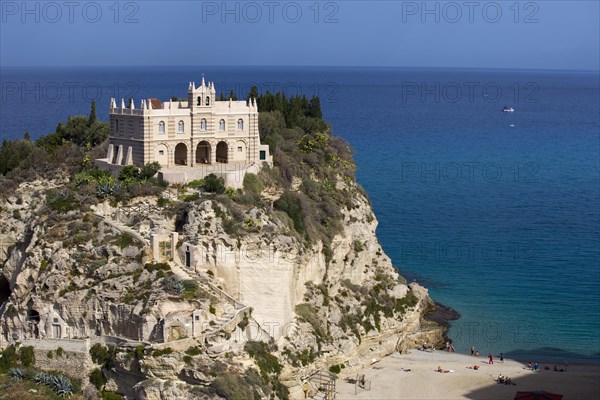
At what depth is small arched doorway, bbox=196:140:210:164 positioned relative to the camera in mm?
63875

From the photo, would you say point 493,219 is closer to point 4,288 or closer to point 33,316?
point 4,288

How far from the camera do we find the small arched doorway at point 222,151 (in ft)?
212

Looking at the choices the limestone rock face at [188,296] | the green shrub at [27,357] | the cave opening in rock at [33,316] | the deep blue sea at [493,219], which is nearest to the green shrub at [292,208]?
the limestone rock face at [188,296]

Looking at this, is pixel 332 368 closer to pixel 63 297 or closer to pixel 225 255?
pixel 225 255

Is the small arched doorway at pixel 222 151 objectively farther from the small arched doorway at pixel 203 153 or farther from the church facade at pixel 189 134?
the small arched doorway at pixel 203 153

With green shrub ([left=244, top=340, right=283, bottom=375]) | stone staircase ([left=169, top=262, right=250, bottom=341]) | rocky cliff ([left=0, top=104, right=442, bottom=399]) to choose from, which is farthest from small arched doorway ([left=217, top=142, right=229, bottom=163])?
green shrub ([left=244, top=340, right=283, bottom=375])

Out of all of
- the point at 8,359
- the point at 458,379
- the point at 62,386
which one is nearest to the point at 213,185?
the point at 62,386

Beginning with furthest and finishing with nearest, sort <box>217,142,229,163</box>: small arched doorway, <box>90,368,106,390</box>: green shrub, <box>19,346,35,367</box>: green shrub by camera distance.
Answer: <box>217,142,229,163</box>: small arched doorway, <box>19,346,35,367</box>: green shrub, <box>90,368,106,390</box>: green shrub

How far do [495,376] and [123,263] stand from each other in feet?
76.8

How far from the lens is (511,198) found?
347 feet

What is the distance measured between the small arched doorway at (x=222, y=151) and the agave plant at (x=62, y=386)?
769 inches

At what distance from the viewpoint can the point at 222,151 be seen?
213 ft

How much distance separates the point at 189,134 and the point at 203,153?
8.68 ft

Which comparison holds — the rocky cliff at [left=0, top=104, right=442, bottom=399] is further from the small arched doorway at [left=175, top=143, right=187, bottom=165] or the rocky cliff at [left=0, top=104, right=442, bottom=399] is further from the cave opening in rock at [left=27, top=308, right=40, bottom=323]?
the small arched doorway at [left=175, top=143, right=187, bottom=165]
